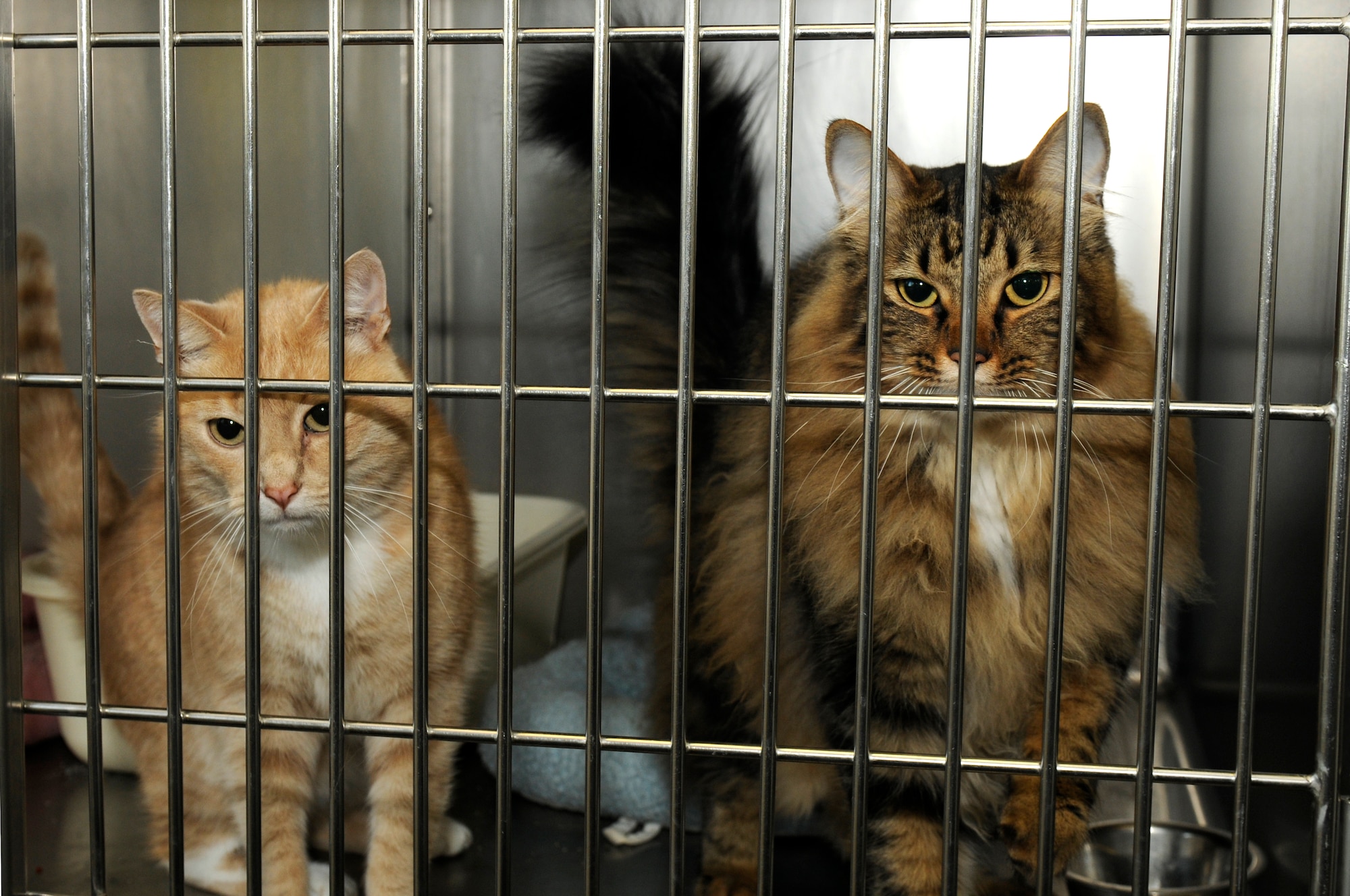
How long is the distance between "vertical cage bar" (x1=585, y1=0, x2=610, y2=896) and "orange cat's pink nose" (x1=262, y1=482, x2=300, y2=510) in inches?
13.5

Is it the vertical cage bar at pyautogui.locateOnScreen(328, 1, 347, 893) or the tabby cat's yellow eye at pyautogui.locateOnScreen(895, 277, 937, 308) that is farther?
the tabby cat's yellow eye at pyautogui.locateOnScreen(895, 277, 937, 308)

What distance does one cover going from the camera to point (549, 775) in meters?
1.19

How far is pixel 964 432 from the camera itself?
0.79 metres

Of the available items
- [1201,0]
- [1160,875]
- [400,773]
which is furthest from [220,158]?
[1160,875]

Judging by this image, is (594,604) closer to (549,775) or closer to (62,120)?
(549,775)

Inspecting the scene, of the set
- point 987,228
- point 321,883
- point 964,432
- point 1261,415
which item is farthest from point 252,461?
point 1261,415

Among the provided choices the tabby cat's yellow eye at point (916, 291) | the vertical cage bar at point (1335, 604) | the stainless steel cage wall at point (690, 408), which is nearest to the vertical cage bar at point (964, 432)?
the stainless steel cage wall at point (690, 408)

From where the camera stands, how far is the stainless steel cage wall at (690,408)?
77 centimetres

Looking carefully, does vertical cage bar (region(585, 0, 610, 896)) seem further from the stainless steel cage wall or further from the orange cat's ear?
the orange cat's ear

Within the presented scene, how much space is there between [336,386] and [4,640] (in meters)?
0.46

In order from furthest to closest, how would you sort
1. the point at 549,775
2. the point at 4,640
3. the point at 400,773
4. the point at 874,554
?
the point at 549,775, the point at 400,773, the point at 4,640, the point at 874,554

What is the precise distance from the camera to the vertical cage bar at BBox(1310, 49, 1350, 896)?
2.52 ft

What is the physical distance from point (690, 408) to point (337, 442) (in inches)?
12.8

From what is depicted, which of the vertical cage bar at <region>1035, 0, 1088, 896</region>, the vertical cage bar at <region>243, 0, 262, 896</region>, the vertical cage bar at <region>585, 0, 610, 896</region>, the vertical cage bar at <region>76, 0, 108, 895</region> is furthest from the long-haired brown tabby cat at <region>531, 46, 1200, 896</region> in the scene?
the vertical cage bar at <region>76, 0, 108, 895</region>
